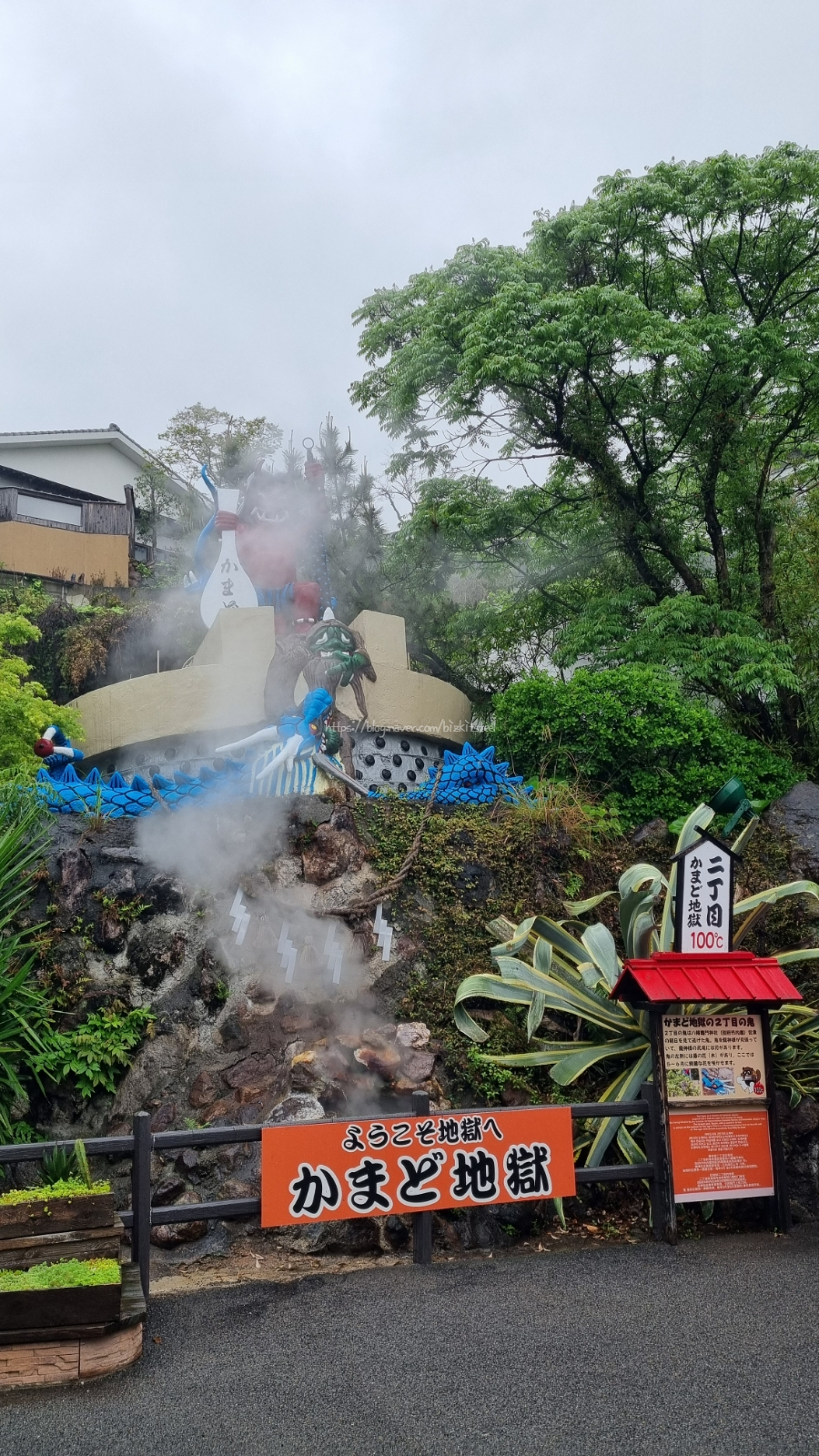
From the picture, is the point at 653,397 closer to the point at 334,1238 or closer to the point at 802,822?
the point at 802,822

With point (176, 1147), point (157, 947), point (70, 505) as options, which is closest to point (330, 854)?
point (157, 947)

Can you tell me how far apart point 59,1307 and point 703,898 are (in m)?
4.61

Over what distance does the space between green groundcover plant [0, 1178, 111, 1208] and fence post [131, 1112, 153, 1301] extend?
0.29 meters

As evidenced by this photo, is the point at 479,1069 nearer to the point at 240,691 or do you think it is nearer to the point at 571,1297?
the point at 571,1297

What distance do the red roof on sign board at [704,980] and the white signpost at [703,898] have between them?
0.09 meters

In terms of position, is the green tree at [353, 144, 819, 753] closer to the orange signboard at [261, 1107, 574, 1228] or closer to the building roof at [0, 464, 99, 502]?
the orange signboard at [261, 1107, 574, 1228]

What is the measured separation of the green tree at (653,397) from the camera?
13664mm

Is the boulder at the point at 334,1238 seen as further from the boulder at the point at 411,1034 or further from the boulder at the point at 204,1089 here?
the boulder at the point at 411,1034

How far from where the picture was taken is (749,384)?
14.5m

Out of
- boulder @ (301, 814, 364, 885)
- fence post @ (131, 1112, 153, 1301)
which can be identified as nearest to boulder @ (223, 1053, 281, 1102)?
boulder @ (301, 814, 364, 885)

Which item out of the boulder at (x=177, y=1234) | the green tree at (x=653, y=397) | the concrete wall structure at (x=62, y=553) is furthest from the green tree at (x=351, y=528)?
the boulder at (x=177, y=1234)

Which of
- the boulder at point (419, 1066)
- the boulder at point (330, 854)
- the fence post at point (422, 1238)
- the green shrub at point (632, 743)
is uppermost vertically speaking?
the green shrub at point (632, 743)

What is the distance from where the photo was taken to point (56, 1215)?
17.0 feet

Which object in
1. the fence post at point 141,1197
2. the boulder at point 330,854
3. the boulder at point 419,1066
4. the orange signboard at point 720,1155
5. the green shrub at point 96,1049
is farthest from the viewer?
the boulder at point 330,854
